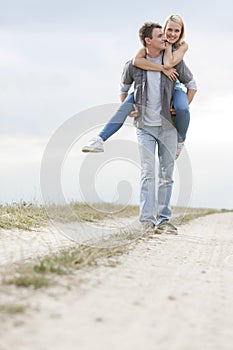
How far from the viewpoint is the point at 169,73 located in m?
5.93

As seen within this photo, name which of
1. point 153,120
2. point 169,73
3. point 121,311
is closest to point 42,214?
point 153,120

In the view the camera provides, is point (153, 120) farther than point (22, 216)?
No

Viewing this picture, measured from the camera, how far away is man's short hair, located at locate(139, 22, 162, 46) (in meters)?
5.88

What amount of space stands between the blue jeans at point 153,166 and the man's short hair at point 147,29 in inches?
38.7

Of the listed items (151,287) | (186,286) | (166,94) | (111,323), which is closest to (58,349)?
(111,323)

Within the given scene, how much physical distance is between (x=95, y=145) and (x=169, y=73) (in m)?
1.15

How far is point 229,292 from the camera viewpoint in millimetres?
3254

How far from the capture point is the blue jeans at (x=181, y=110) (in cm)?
598

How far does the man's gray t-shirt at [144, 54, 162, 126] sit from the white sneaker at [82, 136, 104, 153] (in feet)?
2.20

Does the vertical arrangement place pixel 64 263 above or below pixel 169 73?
below

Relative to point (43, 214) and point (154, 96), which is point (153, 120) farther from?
point (43, 214)

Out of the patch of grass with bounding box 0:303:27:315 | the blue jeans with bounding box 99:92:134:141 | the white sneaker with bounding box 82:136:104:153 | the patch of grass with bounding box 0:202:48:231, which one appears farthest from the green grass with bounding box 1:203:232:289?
the patch of grass with bounding box 0:202:48:231

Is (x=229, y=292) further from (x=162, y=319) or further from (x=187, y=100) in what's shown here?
(x=187, y=100)

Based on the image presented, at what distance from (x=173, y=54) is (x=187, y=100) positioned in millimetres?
542
